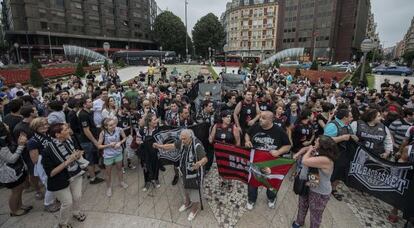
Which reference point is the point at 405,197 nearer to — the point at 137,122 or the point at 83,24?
the point at 137,122

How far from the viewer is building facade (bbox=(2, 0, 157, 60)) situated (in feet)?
167

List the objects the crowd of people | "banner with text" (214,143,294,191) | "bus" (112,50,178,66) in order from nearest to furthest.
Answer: the crowd of people < "banner with text" (214,143,294,191) < "bus" (112,50,178,66)

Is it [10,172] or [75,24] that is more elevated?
[75,24]

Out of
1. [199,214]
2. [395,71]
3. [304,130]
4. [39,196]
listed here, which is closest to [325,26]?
[395,71]

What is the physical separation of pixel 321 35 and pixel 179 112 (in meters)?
69.5

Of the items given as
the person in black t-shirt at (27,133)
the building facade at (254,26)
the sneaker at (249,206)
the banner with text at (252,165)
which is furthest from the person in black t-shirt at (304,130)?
the building facade at (254,26)

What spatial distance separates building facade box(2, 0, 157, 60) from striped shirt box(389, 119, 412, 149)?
65.2m

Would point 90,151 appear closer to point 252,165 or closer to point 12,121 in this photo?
point 12,121

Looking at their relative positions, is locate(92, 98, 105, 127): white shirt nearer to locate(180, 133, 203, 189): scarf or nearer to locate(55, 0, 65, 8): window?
locate(180, 133, 203, 189): scarf

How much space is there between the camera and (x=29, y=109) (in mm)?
4559

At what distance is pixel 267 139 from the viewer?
4.20 metres

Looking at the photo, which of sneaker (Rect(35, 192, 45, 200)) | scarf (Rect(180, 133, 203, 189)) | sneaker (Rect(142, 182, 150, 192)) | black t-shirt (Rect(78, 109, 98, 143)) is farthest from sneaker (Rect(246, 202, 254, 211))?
sneaker (Rect(35, 192, 45, 200))

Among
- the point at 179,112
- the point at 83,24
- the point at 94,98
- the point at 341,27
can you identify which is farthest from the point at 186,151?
the point at 341,27

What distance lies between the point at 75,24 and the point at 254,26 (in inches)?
Answer: 2188
